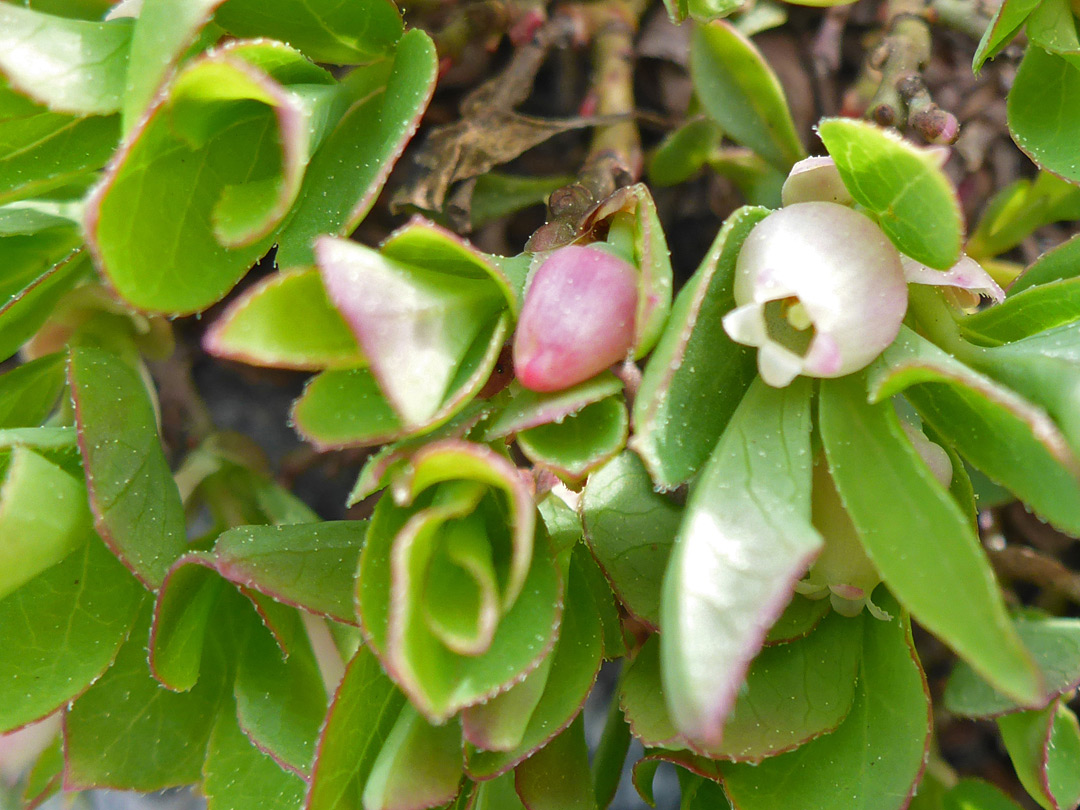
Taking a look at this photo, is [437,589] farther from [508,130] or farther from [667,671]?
[508,130]

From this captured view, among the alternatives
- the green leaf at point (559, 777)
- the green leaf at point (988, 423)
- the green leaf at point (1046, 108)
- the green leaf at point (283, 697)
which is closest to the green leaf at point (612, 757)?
the green leaf at point (559, 777)

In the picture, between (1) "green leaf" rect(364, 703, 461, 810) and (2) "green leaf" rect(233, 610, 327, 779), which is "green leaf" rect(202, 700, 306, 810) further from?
(1) "green leaf" rect(364, 703, 461, 810)

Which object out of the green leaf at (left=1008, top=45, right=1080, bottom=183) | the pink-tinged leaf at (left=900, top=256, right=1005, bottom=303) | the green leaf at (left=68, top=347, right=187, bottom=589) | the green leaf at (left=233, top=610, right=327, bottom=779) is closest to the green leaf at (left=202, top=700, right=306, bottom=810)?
the green leaf at (left=233, top=610, right=327, bottom=779)

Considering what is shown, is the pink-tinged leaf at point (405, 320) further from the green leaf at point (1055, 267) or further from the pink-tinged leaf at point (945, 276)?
the green leaf at point (1055, 267)

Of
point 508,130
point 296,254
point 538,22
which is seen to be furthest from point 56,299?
point 538,22

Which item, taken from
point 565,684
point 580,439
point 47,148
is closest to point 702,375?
point 580,439
